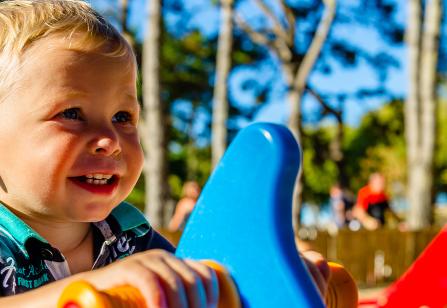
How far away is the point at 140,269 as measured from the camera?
84cm

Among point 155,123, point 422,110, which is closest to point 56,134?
point 155,123

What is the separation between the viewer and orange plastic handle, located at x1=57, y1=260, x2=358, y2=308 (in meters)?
0.77

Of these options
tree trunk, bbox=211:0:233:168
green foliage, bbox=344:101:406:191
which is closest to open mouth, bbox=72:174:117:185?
tree trunk, bbox=211:0:233:168

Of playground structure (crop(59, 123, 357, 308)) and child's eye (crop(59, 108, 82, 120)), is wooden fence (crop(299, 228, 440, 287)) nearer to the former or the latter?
child's eye (crop(59, 108, 82, 120))

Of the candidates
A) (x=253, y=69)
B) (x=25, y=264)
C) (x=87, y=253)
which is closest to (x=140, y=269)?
(x=25, y=264)

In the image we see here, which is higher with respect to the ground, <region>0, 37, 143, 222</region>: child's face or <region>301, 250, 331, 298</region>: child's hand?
→ <region>0, 37, 143, 222</region>: child's face

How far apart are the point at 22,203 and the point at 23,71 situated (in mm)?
215

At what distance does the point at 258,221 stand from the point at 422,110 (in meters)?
11.4

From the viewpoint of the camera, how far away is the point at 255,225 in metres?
0.91

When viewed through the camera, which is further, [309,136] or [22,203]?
[309,136]

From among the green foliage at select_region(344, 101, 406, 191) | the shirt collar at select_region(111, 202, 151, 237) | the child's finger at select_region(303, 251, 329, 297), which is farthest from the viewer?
the green foliage at select_region(344, 101, 406, 191)

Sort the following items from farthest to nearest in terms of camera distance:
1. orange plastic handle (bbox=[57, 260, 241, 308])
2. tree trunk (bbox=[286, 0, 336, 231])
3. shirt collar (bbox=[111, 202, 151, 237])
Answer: tree trunk (bbox=[286, 0, 336, 231]), shirt collar (bbox=[111, 202, 151, 237]), orange plastic handle (bbox=[57, 260, 241, 308])

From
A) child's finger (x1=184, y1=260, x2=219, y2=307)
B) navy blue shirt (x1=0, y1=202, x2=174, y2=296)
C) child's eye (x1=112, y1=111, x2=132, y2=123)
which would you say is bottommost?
navy blue shirt (x1=0, y1=202, x2=174, y2=296)

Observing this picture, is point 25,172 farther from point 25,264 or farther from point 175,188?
point 175,188
